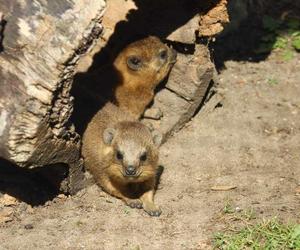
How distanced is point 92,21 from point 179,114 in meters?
2.83

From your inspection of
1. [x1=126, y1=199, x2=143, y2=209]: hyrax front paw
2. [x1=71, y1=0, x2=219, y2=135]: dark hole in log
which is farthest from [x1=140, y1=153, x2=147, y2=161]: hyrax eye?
[x1=71, y1=0, x2=219, y2=135]: dark hole in log

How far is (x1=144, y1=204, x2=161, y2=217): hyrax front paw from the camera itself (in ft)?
20.9

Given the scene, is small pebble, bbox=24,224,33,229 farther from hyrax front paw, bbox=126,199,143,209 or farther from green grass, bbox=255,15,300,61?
green grass, bbox=255,15,300,61

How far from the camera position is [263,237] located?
5.77 m

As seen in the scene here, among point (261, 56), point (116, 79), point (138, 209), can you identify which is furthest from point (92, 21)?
point (261, 56)

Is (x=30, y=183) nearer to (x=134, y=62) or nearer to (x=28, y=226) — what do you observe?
(x=28, y=226)

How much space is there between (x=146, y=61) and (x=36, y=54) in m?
2.85

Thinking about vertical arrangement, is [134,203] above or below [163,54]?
below

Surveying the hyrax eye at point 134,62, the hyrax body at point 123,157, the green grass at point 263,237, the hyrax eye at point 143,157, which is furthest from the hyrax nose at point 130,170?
the hyrax eye at point 134,62

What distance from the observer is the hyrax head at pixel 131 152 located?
21.1 ft

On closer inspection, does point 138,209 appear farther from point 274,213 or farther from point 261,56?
point 261,56

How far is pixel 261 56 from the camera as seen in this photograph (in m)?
9.34

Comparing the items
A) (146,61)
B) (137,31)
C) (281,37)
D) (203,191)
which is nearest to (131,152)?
(203,191)

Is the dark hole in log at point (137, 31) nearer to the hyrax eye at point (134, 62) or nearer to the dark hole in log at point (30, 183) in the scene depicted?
the hyrax eye at point (134, 62)
